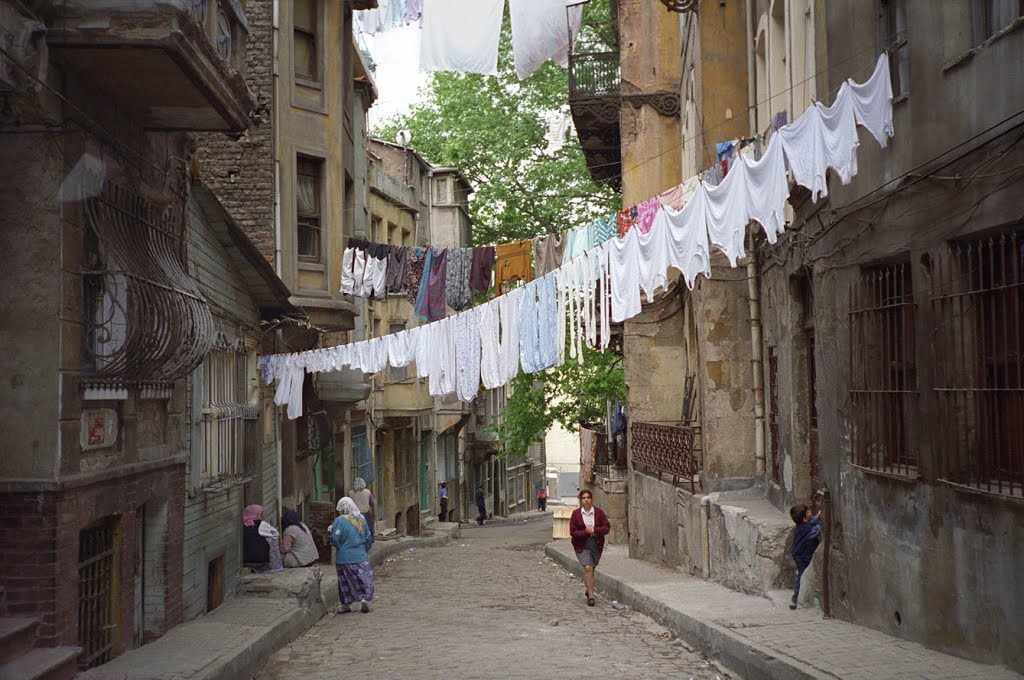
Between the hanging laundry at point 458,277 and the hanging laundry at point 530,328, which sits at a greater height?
the hanging laundry at point 458,277

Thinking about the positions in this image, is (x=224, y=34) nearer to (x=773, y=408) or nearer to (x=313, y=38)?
(x=773, y=408)

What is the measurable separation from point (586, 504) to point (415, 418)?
21.1 meters

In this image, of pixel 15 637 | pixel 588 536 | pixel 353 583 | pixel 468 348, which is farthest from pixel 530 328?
pixel 15 637

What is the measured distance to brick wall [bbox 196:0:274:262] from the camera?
66.9ft

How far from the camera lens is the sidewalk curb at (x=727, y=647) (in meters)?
9.00

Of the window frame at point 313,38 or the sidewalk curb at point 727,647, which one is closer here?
the sidewalk curb at point 727,647

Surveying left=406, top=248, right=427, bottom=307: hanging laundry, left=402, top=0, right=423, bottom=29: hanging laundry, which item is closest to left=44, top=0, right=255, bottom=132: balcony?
left=402, top=0, right=423, bottom=29: hanging laundry

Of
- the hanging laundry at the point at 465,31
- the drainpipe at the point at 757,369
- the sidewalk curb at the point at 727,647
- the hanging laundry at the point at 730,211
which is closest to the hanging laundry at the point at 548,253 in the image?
the hanging laundry at the point at 465,31

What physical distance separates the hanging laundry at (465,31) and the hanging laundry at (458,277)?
13.6 ft

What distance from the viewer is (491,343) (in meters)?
16.2

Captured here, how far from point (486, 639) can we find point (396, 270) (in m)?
10.6

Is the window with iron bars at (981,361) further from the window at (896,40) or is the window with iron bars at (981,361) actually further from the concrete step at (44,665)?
the concrete step at (44,665)

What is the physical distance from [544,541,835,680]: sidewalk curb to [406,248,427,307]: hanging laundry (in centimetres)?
805

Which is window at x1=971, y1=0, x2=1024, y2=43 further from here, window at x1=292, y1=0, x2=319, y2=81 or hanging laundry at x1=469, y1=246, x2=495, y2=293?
window at x1=292, y1=0, x2=319, y2=81
